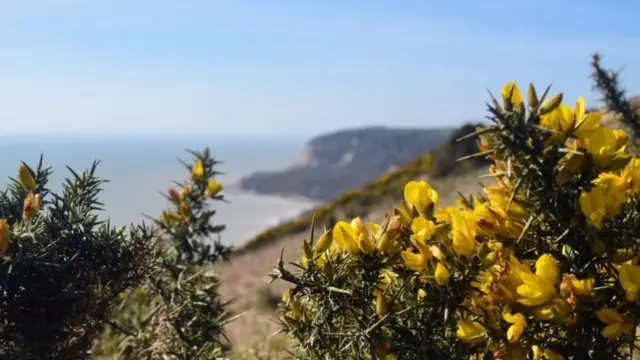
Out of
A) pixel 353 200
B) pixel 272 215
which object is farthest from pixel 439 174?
pixel 272 215

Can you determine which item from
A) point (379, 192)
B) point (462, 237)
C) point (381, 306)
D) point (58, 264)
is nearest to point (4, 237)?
point (58, 264)

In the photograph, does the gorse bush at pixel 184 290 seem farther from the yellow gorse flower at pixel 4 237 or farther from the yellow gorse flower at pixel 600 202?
the yellow gorse flower at pixel 600 202

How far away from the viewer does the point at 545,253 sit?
1.00 m

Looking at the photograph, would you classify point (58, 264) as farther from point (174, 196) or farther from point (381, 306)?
point (174, 196)

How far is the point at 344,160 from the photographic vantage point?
63.3m

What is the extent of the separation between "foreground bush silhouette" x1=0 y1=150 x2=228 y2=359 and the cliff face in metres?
43.3

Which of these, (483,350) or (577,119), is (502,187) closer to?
(577,119)

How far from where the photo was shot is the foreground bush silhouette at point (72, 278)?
3.63 feet

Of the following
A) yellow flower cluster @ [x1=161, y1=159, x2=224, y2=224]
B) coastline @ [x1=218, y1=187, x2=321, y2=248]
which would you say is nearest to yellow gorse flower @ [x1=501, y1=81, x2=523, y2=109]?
yellow flower cluster @ [x1=161, y1=159, x2=224, y2=224]

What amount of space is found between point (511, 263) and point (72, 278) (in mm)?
863

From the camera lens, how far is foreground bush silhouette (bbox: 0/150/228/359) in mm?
1106

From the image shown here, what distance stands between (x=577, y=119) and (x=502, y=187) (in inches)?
7.7

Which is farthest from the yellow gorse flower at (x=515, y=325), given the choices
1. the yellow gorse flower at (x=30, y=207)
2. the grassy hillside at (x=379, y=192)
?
the grassy hillside at (x=379, y=192)

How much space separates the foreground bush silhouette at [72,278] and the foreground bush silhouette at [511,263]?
1.47 feet
